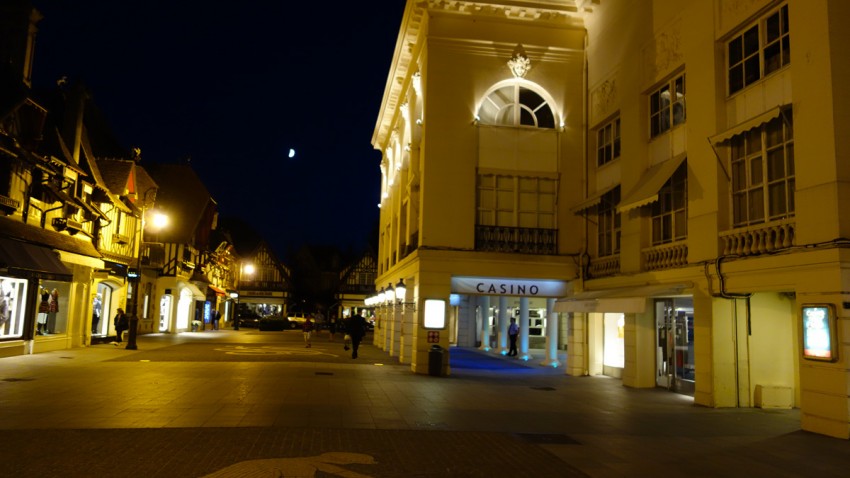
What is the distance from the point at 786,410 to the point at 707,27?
8422 millimetres

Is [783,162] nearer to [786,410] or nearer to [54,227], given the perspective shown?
[786,410]

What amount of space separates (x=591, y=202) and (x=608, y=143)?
220 cm

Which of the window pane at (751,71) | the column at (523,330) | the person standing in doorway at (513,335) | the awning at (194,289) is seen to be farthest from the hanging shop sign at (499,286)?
the awning at (194,289)

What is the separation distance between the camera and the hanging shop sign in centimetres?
2048

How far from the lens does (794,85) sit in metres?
12.0

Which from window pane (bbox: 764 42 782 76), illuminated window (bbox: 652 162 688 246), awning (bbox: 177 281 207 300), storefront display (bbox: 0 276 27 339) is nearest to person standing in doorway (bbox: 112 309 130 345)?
storefront display (bbox: 0 276 27 339)

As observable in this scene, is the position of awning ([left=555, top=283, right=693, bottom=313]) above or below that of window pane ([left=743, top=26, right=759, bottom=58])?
below

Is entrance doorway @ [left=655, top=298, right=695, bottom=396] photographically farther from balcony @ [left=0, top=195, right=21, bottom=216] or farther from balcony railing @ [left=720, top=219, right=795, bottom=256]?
balcony @ [left=0, top=195, right=21, bottom=216]

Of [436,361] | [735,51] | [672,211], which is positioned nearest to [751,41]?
[735,51]

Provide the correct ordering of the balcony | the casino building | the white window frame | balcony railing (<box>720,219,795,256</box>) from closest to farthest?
1. the casino building
2. balcony railing (<box>720,219,795,256</box>)
3. the white window frame
4. the balcony

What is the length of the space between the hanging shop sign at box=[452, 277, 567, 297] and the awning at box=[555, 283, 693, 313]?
3.63ft

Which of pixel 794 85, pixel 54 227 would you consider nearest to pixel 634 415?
pixel 794 85

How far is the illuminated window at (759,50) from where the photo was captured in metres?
12.8

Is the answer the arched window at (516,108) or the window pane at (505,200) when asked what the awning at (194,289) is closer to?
the window pane at (505,200)
